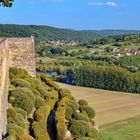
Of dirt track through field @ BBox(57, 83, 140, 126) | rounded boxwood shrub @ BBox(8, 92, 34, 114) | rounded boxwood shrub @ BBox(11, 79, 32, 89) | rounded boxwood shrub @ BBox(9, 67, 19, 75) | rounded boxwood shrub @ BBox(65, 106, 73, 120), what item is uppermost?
rounded boxwood shrub @ BBox(9, 67, 19, 75)

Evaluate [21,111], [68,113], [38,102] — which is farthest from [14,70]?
[21,111]

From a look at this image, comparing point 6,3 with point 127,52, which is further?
point 127,52

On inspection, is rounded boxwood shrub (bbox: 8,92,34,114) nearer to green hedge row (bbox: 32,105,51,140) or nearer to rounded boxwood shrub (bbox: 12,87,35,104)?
rounded boxwood shrub (bbox: 12,87,35,104)

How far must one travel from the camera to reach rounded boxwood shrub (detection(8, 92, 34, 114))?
2195cm

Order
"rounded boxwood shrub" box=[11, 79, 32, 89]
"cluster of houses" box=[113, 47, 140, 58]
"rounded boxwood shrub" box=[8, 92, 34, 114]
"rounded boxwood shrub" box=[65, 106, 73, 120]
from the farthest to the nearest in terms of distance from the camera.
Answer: "cluster of houses" box=[113, 47, 140, 58] < "rounded boxwood shrub" box=[11, 79, 32, 89] < "rounded boxwood shrub" box=[65, 106, 73, 120] < "rounded boxwood shrub" box=[8, 92, 34, 114]

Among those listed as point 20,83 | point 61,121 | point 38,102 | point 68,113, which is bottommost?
point 68,113

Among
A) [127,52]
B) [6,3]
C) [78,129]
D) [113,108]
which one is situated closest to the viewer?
[6,3]

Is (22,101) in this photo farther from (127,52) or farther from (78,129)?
(127,52)

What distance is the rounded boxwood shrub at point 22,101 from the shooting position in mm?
21952

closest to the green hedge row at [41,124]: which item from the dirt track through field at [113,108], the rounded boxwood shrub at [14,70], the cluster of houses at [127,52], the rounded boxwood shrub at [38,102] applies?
the rounded boxwood shrub at [38,102]

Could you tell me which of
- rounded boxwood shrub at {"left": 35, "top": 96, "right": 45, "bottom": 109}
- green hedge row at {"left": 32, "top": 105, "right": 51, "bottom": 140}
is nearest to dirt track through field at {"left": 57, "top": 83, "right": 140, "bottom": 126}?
rounded boxwood shrub at {"left": 35, "top": 96, "right": 45, "bottom": 109}

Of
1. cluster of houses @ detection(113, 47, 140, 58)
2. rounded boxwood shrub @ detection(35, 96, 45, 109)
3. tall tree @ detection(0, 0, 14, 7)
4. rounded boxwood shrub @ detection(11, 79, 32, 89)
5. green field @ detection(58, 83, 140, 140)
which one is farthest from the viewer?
cluster of houses @ detection(113, 47, 140, 58)

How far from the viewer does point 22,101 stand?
A: 72.9 ft

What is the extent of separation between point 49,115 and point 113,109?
4452 cm
